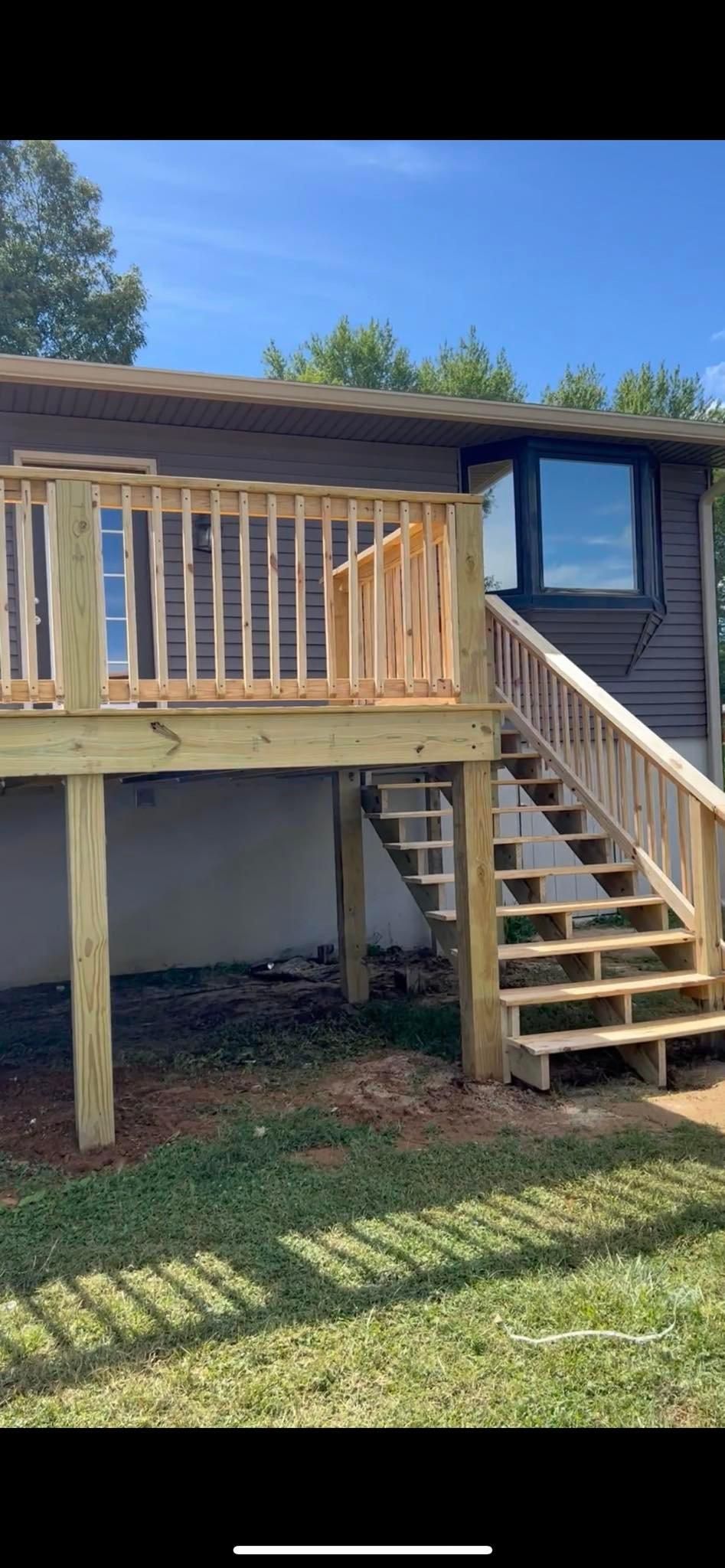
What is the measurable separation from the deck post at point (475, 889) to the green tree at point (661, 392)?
26.2 metres

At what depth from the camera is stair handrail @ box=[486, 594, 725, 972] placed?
516 cm

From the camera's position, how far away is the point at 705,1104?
440cm

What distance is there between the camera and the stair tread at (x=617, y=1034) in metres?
4.56

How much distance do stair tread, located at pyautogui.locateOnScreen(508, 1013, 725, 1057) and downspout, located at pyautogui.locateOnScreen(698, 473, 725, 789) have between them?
180 inches

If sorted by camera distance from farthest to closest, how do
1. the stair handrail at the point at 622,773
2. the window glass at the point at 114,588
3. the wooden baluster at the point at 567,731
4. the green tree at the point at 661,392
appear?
the green tree at the point at 661,392
the window glass at the point at 114,588
the wooden baluster at the point at 567,731
the stair handrail at the point at 622,773

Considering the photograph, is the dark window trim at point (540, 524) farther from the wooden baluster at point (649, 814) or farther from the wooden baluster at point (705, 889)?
the wooden baluster at point (705, 889)

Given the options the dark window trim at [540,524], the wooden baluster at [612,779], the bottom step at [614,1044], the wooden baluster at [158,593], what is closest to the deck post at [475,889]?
the bottom step at [614,1044]

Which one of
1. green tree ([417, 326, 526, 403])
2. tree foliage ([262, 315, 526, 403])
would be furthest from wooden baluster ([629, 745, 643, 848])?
green tree ([417, 326, 526, 403])

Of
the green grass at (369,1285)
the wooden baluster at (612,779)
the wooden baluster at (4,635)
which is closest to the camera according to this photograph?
the green grass at (369,1285)

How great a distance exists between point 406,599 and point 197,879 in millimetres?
3727
